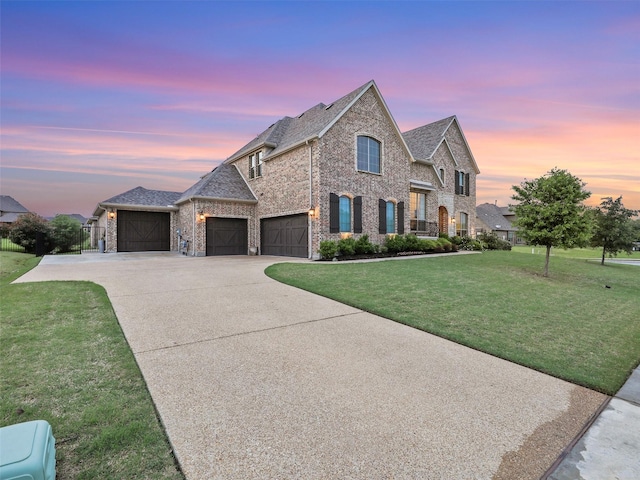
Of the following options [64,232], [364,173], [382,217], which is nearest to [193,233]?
[364,173]

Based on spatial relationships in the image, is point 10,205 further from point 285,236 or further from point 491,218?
point 491,218

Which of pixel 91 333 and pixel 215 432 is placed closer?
pixel 215 432

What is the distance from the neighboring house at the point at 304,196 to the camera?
16031mm

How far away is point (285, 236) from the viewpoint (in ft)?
58.4

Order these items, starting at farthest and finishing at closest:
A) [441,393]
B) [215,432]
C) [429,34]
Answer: [429,34] → [441,393] → [215,432]

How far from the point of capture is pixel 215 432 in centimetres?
236

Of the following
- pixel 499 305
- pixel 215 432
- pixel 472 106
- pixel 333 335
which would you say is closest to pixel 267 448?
pixel 215 432

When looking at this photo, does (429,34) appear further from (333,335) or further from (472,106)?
(333,335)

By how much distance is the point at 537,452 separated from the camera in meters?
2.27

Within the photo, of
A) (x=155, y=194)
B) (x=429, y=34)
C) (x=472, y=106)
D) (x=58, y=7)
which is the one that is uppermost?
(x=429, y=34)

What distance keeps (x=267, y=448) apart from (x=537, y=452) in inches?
81.3

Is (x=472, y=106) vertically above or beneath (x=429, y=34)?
beneath

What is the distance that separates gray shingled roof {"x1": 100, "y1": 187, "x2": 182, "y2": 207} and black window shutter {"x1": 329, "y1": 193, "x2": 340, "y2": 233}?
12684mm

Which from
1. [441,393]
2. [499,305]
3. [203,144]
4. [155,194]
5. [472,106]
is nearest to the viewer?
[441,393]
